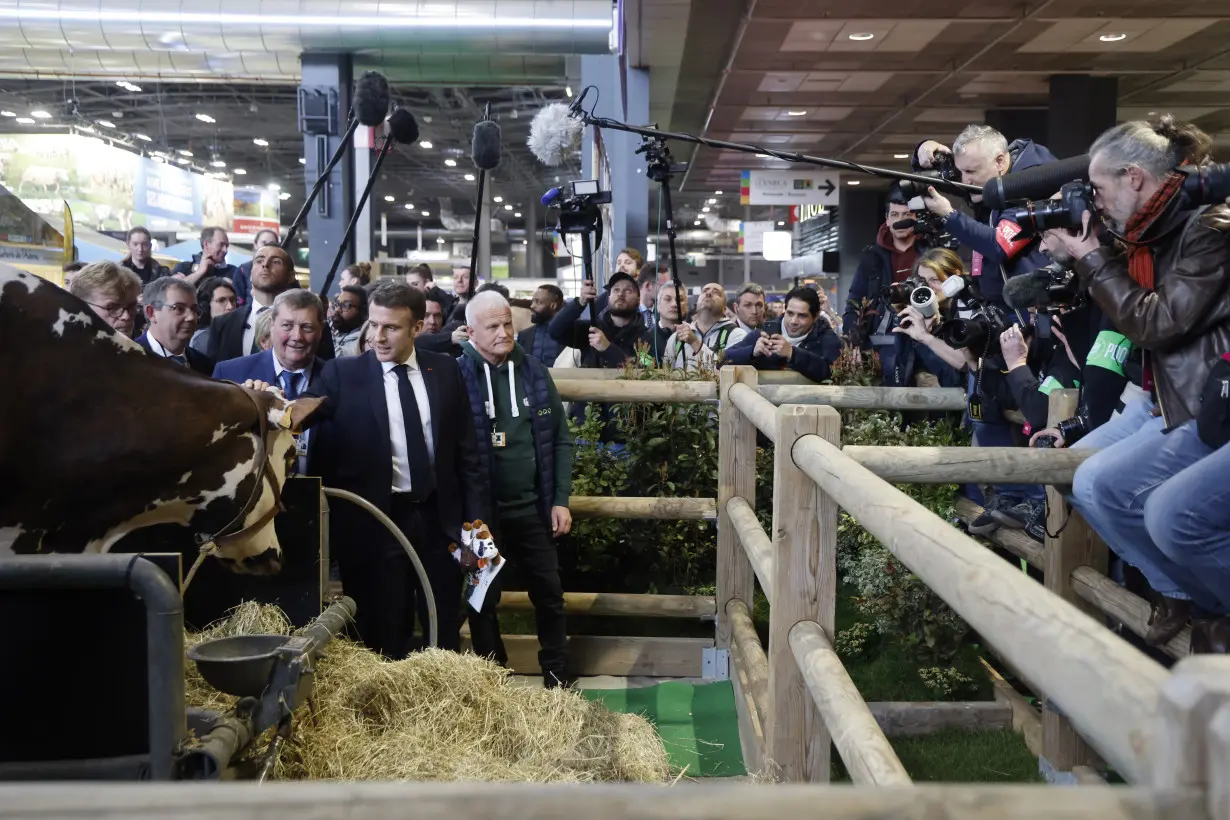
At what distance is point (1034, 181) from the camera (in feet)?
10.5

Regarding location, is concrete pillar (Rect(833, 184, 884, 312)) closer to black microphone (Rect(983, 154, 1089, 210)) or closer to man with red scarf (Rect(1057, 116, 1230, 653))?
black microphone (Rect(983, 154, 1089, 210))

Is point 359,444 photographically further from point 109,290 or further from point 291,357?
point 109,290

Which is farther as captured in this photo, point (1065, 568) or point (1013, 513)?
point (1013, 513)

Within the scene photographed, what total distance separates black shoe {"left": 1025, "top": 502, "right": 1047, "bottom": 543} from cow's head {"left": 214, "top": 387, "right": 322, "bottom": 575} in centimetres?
237

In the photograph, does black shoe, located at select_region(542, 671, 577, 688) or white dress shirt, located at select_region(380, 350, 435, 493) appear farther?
black shoe, located at select_region(542, 671, 577, 688)

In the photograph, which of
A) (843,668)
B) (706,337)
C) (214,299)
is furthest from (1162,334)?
(214,299)

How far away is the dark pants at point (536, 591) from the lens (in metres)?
4.43

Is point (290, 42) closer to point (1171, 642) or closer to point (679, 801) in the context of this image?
point (1171, 642)

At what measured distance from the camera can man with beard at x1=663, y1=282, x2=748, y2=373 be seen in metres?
5.59

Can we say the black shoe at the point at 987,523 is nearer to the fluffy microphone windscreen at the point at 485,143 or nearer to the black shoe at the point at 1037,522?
the black shoe at the point at 1037,522

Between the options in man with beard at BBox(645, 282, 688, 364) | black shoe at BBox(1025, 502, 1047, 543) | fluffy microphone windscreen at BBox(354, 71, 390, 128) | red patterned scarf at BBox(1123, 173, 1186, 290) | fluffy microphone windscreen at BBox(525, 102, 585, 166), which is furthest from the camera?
fluffy microphone windscreen at BBox(525, 102, 585, 166)

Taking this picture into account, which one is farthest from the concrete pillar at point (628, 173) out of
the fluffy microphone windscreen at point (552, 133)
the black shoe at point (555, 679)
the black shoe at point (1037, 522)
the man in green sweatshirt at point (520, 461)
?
the black shoe at point (1037, 522)

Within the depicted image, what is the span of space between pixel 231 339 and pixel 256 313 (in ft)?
0.58

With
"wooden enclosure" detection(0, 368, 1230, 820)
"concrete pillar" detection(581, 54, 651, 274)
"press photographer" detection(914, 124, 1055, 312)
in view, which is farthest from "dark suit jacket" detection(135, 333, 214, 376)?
"concrete pillar" detection(581, 54, 651, 274)
